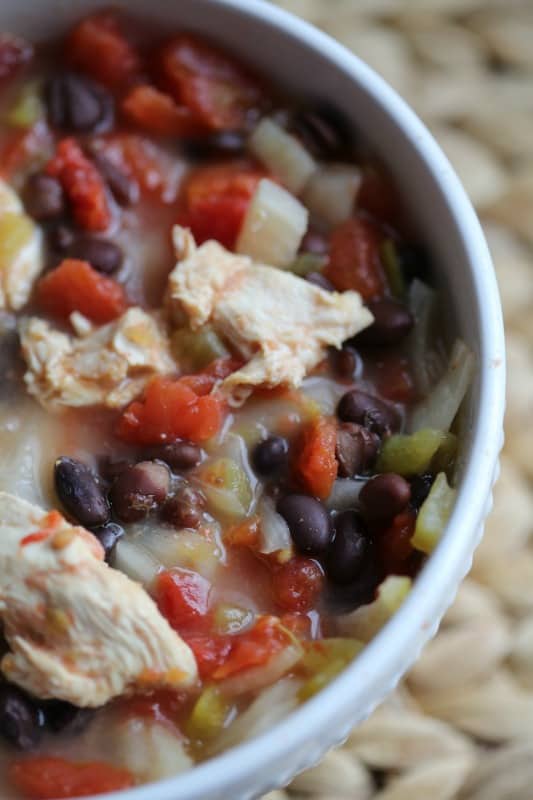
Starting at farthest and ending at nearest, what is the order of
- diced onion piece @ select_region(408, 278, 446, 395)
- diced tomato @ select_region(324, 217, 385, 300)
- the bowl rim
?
diced tomato @ select_region(324, 217, 385, 300)
diced onion piece @ select_region(408, 278, 446, 395)
the bowl rim

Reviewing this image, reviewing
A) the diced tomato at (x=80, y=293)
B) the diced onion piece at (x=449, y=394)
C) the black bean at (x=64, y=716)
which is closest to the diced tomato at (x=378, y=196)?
the diced onion piece at (x=449, y=394)

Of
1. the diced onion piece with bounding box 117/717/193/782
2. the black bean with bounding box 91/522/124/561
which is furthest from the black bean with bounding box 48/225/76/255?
the diced onion piece with bounding box 117/717/193/782

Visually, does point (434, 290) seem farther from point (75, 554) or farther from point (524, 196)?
point (75, 554)

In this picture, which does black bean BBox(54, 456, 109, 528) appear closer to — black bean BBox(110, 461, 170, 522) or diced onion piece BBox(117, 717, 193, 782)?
black bean BBox(110, 461, 170, 522)

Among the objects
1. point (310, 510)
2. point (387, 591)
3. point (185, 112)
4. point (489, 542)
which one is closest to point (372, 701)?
point (387, 591)

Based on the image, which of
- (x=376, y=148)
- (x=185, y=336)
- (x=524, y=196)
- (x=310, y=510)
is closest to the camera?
(x=310, y=510)

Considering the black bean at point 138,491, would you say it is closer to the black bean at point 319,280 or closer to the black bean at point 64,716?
the black bean at point 64,716

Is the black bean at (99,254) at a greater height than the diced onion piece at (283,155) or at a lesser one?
lesser
